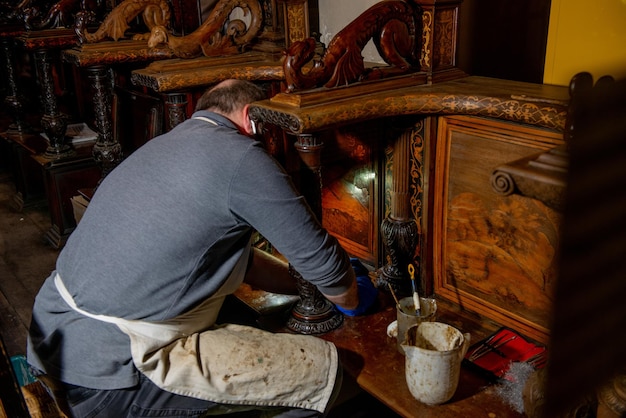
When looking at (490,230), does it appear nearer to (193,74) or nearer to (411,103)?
(411,103)

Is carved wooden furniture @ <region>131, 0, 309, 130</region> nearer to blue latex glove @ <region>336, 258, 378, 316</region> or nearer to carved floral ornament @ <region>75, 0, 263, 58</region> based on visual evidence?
carved floral ornament @ <region>75, 0, 263, 58</region>

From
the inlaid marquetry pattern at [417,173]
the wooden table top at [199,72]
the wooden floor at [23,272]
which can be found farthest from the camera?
the wooden table top at [199,72]

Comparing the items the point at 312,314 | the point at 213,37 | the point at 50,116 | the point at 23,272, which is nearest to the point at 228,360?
the point at 312,314

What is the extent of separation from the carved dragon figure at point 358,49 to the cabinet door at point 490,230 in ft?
1.13

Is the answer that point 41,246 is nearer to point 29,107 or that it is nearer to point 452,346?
point 29,107

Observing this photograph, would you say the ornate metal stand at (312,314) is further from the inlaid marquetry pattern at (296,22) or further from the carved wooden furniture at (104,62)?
the carved wooden furniture at (104,62)

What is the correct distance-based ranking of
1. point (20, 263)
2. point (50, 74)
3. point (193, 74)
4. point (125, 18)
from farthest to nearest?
point (50, 74) → point (20, 263) → point (125, 18) → point (193, 74)

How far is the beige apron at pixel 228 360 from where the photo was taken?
200cm

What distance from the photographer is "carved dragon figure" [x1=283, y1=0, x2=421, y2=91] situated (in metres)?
2.14

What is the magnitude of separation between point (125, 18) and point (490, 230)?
2473mm

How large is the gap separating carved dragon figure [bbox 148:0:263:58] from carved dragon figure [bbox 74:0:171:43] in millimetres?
298

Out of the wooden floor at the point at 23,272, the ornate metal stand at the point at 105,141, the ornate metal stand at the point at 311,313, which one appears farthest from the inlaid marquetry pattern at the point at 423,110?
the ornate metal stand at the point at 105,141

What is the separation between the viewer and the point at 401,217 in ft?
8.89

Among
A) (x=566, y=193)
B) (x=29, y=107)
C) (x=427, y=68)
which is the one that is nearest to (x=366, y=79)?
(x=427, y=68)
